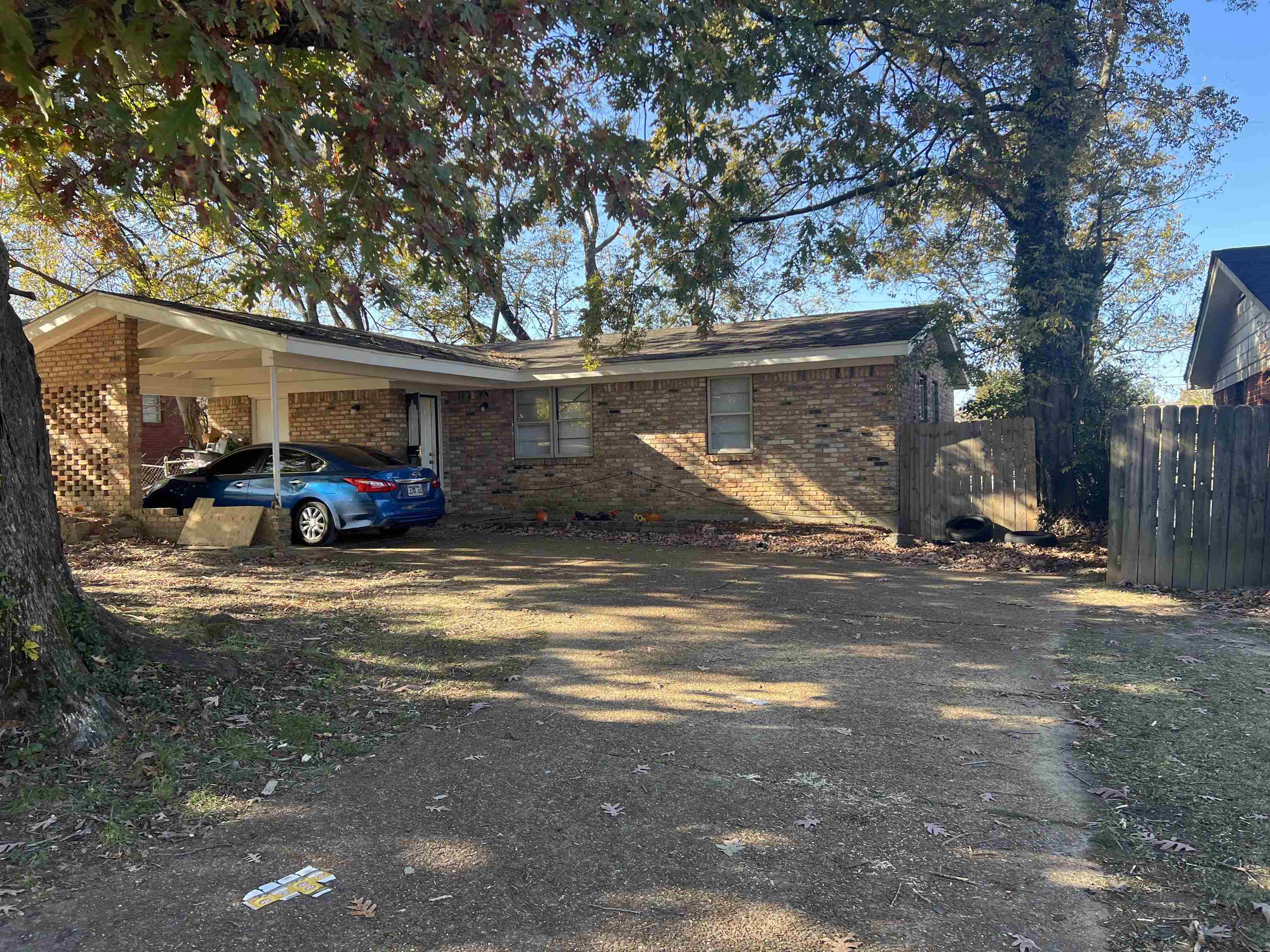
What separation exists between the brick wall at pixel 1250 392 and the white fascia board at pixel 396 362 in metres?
11.0

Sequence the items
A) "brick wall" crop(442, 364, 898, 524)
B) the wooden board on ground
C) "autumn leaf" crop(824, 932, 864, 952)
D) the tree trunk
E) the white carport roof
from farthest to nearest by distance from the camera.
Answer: "brick wall" crop(442, 364, 898, 524) < the white carport roof < the wooden board on ground < the tree trunk < "autumn leaf" crop(824, 932, 864, 952)

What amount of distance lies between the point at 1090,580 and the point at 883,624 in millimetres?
3599

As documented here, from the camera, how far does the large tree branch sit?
12.3m

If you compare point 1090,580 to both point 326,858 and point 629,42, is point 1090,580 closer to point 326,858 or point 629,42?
point 629,42

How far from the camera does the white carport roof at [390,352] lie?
11719 millimetres

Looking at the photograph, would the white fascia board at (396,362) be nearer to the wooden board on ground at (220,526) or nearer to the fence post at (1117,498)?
the wooden board on ground at (220,526)

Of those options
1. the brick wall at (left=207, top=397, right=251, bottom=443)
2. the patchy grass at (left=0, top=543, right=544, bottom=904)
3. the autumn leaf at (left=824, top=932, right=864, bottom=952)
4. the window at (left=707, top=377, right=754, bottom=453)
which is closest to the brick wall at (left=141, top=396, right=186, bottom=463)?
the brick wall at (left=207, top=397, right=251, bottom=443)

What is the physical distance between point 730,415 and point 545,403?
378 centimetres

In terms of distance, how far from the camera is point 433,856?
3.22 metres

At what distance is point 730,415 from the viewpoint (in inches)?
591

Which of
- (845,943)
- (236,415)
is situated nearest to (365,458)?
(236,415)

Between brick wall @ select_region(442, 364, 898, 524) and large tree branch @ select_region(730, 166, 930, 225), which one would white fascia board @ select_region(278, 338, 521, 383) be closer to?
brick wall @ select_region(442, 364, 898, 524)

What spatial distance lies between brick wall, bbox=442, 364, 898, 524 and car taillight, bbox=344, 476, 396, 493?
4.64 m

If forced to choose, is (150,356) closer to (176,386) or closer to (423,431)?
(176,386)
